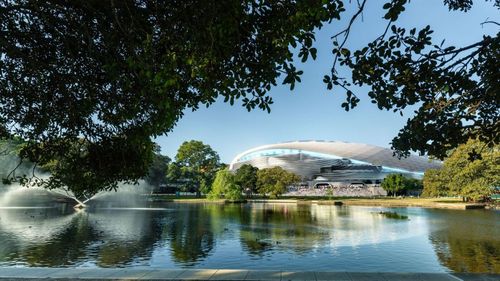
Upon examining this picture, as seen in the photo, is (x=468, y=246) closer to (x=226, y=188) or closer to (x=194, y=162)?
(x=226, y=188)

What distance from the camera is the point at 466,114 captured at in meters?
6.80

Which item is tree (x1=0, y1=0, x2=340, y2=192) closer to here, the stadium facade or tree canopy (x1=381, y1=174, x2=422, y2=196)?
tree canopy (x1=381, y1=174, x2=422, y2=196)

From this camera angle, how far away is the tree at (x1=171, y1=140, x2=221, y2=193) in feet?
274

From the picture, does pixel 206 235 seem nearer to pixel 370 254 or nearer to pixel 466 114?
pixel 370 254

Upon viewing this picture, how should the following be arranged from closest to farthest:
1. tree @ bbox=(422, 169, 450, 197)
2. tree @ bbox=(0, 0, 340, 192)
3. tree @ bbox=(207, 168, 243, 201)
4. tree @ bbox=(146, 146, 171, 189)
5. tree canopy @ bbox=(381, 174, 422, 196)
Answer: tree @ bbox=(0, 0, 340, 192) < tree @ bbox=(422, 169, 450, 197) < tree @ bbox=(207, 168, 243, 201) < tree @ bbox=(146, 146, 171, 189) < tree canopy @ bbox=(381, 174, 422, 196)

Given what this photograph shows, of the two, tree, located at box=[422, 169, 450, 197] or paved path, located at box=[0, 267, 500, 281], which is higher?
tree, located at box=[422, 169, 450, 197]

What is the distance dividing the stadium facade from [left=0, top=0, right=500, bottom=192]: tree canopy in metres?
106

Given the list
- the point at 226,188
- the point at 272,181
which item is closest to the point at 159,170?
the point at 272,181

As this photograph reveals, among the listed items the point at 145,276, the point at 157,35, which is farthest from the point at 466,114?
the point at 145,276

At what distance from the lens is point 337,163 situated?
385ft

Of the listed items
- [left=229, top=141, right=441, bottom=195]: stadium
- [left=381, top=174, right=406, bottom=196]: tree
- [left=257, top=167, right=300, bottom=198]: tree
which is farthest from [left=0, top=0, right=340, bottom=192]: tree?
[left=229, top=141, right=441, bottom=195]: stadium

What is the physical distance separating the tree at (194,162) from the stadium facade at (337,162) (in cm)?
3674

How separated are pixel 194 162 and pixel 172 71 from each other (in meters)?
82.0

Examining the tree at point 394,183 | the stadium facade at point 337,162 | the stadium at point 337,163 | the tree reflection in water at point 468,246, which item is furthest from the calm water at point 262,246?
the stadium facade at point 337,162
